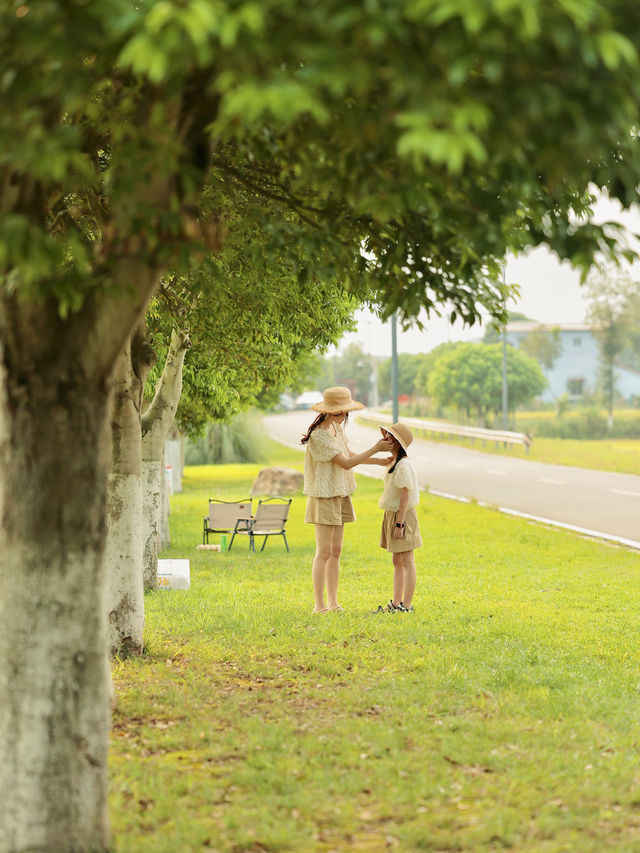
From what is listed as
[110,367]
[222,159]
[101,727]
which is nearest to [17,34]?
[110,367]

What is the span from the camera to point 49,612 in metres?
4.14

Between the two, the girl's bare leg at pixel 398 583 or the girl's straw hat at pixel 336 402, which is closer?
the girl's straw hat at pixel 336 402

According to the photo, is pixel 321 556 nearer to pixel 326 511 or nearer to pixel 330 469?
pixel 326 511

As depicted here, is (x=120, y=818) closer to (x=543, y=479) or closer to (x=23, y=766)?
(x=23, y=766)

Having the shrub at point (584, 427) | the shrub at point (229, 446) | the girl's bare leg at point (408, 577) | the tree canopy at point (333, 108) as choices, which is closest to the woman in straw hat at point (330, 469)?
the girl's bare leg at point (408, 577)

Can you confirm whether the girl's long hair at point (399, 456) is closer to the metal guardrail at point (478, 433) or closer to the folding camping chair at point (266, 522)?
the folding camping chair at point (266, 522)

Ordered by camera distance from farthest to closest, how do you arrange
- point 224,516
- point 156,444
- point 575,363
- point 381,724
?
point 575,363, point 224,516, point 156,444, point 381,724

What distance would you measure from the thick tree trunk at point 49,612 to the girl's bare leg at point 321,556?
470 centimetres

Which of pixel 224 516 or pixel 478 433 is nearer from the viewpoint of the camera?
pixel 224 516

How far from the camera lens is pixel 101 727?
425 cm

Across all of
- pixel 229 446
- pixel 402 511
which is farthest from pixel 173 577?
pixel 229 446

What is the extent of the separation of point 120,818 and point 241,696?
2.02m

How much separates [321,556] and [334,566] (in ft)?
1.06

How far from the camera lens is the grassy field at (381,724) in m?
4.47
